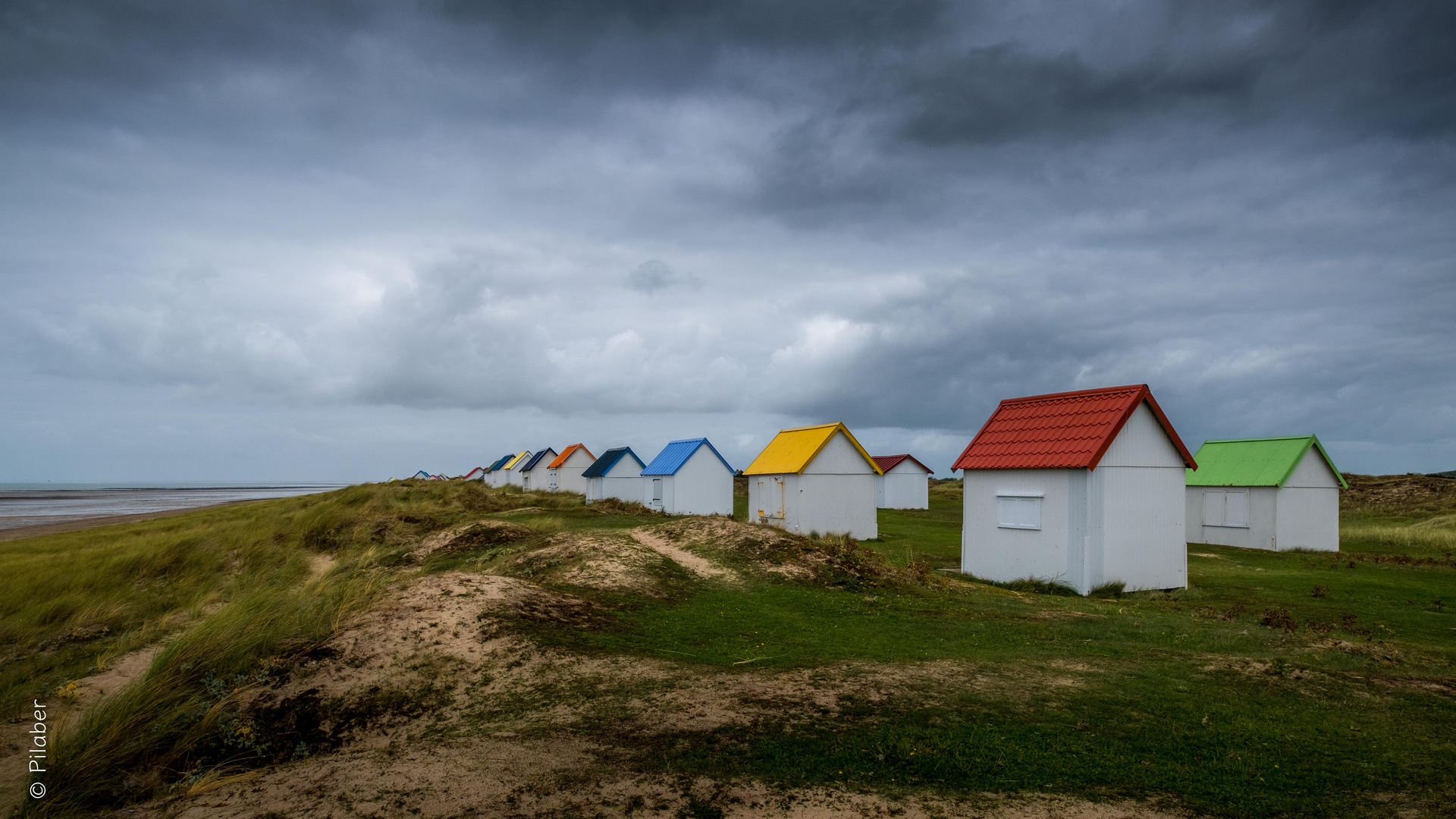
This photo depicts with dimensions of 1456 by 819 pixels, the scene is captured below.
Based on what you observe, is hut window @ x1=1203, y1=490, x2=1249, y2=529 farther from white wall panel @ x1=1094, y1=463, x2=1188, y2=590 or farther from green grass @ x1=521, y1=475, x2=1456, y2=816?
green grass @ x1=521, y1=475, x2=1456, y2=816

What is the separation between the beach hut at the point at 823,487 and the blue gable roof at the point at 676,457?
26.1ft

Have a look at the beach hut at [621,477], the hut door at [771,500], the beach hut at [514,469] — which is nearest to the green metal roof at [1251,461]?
the hut door at [771,500]

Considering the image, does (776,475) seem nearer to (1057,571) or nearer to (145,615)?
(1057,571)

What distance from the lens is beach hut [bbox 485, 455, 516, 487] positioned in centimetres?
8944

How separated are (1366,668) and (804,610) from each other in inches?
329

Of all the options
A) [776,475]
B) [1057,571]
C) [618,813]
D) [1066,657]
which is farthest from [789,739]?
[776,475]

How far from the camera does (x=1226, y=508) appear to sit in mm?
32625

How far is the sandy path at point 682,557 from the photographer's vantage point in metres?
18.2

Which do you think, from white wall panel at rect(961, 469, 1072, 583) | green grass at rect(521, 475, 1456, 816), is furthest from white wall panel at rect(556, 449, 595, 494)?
green grass at rect(521, 475, 1456, 816)

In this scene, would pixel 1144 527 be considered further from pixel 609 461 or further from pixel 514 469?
pixel 514 469

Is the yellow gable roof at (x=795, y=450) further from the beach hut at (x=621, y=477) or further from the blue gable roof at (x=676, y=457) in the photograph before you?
the beach hut at (x=621, y=477)

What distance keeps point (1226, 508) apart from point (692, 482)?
24673mm

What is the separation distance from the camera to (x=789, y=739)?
285 inches

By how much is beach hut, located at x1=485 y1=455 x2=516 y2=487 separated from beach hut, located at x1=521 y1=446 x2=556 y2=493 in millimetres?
14034
